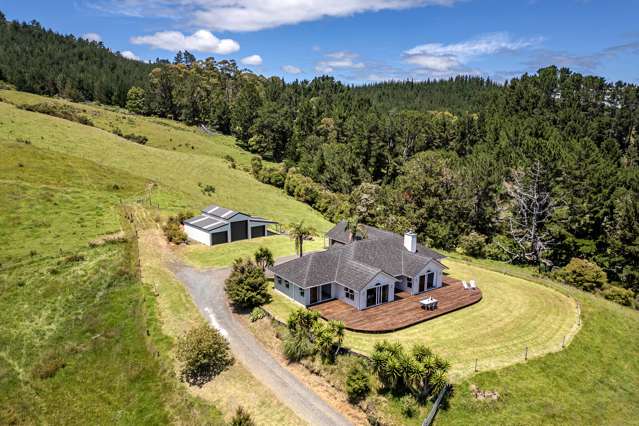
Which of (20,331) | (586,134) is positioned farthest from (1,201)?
(586,134)

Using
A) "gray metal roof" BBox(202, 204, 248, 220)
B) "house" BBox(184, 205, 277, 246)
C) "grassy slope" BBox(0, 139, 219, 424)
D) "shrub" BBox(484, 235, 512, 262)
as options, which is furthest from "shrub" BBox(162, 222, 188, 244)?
"shrub" BBox(484, 235, 512, 262)

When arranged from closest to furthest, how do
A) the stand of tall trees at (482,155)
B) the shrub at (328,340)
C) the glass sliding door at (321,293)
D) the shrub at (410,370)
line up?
the shrub at (410,370), the shrub at (328,340), the glass sliding door at (321,293), the stand of tall trees at (482,155)

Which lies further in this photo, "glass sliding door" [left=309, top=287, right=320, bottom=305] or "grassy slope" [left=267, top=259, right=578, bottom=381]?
"glass sliding door" [left=309, top=287, right=320, bottom=305]

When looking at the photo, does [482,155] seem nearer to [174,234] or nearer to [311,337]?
[174,234]

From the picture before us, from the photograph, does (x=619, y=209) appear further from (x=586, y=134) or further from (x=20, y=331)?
(x=20, y=331)

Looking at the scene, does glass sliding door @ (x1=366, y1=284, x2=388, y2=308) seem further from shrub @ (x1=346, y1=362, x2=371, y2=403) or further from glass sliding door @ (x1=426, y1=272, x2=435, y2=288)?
shrub @ (x1=346, y1=362, x2=371, y2=403)

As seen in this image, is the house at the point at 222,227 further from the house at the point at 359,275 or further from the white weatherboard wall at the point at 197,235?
the house at the point at 359,275

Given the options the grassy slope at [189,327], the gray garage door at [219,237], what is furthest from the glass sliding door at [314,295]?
the gray garage door at [219,237]
